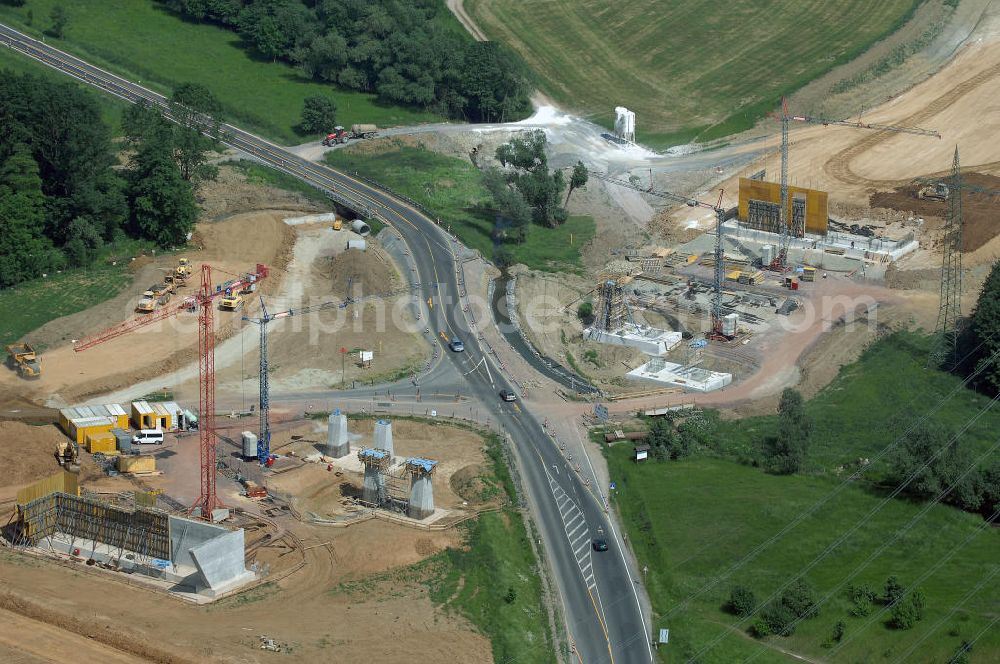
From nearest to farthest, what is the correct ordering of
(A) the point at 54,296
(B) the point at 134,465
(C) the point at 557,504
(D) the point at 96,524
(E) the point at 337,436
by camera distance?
(D) the point at 96,524, (C) the point at 557,504, (B) the point at 134,465, (E) the point at 337,436, (A) the point at 54,296

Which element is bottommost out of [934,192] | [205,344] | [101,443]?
[101,443]

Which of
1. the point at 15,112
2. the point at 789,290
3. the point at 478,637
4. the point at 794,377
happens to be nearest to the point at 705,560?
the point at 478,637

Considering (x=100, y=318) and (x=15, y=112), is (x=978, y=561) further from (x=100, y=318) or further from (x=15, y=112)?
(x=15, y=112)

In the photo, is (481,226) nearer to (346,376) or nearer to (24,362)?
(346,376)

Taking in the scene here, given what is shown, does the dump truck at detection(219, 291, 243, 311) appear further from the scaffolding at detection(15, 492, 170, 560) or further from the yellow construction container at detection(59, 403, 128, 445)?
the scaffolding at detection(15, 492, 170, 560)

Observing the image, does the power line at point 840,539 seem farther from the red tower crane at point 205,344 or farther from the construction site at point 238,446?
the red tower crane at point 205,344

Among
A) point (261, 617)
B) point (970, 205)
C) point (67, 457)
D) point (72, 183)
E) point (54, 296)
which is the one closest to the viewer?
point (261, 617)

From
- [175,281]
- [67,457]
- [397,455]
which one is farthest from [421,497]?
[175,281]
